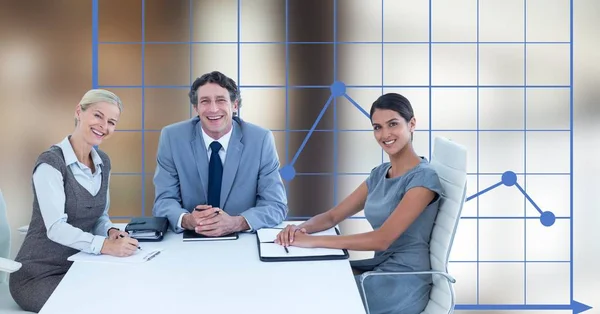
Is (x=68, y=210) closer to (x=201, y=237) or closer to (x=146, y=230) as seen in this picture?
(x=146, y=230)

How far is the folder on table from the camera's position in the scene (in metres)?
2.77

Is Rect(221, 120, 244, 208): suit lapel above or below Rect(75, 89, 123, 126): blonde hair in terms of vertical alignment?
below

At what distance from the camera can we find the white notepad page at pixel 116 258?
2.42 metres

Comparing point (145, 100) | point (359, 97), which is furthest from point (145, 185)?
point (359, 97)

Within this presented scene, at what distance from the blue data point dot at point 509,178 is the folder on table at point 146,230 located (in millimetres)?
2381

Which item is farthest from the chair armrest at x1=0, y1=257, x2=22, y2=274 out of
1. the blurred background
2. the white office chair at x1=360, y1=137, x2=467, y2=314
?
the blurred background

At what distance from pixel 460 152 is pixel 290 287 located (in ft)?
2.86

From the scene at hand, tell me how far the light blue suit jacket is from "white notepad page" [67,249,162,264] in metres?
0.76

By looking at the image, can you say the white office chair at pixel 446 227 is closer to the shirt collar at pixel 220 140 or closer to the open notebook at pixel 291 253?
the open notebook at pixel 291 253

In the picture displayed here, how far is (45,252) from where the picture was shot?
8.86 ft

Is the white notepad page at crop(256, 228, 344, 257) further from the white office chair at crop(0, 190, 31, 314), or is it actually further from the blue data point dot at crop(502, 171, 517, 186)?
the blue data point dot at crop(502, 171, 517, 186)

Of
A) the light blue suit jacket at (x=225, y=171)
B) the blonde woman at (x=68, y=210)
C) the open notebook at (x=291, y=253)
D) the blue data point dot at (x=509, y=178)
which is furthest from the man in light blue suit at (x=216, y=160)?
the blue data point dot at (x=509, y=178)

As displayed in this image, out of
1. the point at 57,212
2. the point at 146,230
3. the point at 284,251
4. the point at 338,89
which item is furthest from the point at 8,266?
the point at 338,89

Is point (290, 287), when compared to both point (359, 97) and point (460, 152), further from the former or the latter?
point (359, 97)
